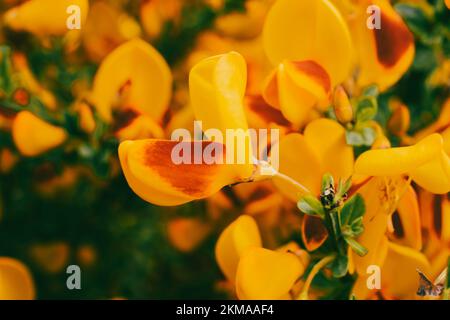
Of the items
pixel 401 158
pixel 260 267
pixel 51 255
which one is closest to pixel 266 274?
pixel 260 267

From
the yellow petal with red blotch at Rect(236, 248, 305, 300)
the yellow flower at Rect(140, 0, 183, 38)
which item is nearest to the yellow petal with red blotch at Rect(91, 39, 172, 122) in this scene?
the yellow flower at Rect(140, 0, 183, 38)

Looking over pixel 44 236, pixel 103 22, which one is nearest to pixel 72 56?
pixel 103 22

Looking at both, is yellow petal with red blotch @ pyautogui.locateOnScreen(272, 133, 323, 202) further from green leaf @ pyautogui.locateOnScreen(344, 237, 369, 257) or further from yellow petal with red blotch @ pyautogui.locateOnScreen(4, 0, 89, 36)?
yellow petal with red blotch @ pyautogui.locateOnScreen(4, 0, 89, 36)

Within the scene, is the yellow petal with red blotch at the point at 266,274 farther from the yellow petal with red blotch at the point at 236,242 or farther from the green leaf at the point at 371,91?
the green leaf at the point at 371,91

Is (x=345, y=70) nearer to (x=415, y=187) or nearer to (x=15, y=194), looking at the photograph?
(x=415, y=187)

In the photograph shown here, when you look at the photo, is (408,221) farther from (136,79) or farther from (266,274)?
(136,79)
